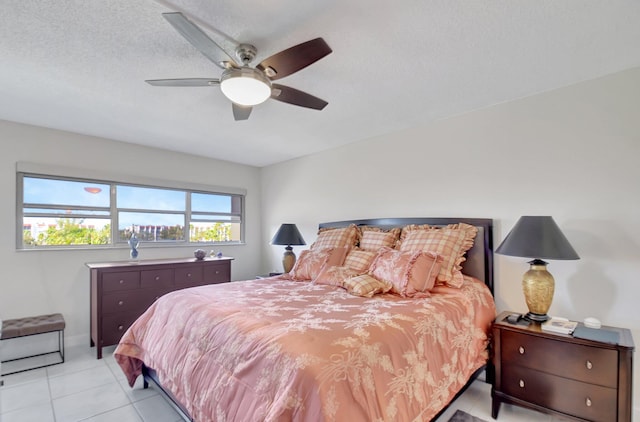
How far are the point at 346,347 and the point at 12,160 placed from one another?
3.91 m

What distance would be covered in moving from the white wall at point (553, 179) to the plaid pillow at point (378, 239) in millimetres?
309

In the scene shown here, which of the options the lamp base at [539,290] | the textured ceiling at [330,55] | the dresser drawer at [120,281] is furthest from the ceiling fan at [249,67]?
the dresser drawer at [120,281]

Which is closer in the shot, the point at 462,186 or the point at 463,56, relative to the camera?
the point at 463,56

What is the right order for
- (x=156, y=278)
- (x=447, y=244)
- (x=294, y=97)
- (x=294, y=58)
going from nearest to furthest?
1. (x=294, y=58)
2. (x=294, y=97)
3. (x=447, y=244)
4. (x=156, y=278)

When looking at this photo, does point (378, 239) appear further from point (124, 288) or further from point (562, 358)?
point (124, 288)

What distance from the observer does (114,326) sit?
3246 millimetres

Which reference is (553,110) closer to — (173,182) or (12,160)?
(173,182)

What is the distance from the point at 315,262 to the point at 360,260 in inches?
18.3

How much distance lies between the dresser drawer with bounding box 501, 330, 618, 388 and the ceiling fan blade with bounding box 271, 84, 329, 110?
203 cm

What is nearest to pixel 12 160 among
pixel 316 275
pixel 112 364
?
pixel 112 364

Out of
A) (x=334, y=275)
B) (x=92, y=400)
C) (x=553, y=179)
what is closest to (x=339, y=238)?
(x=334, y=275)

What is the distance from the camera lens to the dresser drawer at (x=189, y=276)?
3742 millimetres

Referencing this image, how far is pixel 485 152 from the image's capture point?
2.76 metres

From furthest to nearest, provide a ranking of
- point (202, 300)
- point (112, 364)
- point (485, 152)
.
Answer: point (112, 364)
point (485, 152)
point (202, 300)
